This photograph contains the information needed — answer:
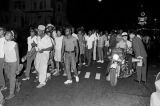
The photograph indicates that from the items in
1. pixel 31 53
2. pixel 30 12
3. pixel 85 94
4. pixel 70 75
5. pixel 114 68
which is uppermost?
pixel 30 12

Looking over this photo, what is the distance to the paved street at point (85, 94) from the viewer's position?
8.41 metres

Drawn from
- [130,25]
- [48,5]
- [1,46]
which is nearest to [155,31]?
[130,25]

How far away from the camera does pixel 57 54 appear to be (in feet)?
44.6

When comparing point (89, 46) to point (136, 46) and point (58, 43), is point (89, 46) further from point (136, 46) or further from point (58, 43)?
point (136, 46)

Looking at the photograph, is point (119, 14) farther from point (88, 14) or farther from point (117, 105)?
point (117, 105)

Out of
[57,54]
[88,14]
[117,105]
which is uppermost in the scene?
[88,14]

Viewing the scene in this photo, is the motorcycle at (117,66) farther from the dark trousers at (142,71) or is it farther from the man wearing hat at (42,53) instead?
the man wearing hat at (42,53)

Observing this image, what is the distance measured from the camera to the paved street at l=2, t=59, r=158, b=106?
8.41m

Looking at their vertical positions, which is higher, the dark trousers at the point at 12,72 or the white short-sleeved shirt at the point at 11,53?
the white short-sleeved shirt at the point at 11,53

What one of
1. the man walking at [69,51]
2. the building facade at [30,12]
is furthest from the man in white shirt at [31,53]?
the building facade at [30,12]

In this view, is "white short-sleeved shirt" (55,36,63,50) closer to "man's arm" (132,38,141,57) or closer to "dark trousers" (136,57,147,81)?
"man's arm" (132,38,141,57)

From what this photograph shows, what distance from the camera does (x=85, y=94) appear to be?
31.2ft

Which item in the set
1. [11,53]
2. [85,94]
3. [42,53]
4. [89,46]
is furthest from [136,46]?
[89,46]

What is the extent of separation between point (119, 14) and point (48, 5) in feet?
52.6
